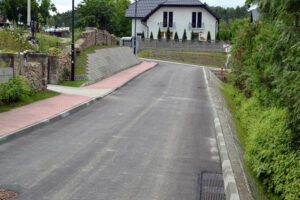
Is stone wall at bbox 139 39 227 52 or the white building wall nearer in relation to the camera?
stone wall at bbox 139 39 227 52

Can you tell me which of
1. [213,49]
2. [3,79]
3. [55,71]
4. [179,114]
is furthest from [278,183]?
[213,49]

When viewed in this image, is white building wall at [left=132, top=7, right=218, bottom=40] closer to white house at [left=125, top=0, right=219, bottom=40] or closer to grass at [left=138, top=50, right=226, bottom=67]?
white house at [left=125, top=0, right=219, bottom=40]

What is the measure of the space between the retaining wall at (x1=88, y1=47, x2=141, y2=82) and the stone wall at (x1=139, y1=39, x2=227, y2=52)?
54.2 feet

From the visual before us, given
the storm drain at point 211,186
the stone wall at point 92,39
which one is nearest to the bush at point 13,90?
the storm drain at point 211,186

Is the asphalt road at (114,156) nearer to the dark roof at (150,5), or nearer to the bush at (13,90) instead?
the bush at (13,90)

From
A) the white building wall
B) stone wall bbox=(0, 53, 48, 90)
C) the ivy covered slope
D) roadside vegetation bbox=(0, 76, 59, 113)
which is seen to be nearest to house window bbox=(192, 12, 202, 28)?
the white building wall

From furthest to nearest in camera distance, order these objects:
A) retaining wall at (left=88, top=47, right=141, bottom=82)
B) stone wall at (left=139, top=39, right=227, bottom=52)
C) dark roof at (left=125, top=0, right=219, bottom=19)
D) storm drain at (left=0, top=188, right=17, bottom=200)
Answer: dark roof at (left=125, top=0, right=219, bottom=19), stone wall at (left=139, top=39, right=227, bottom=52), retaining wall at (left=88, top=47, right=141, bottom=82), storm drain at (left=0, top=188, right=17, bottom=200)

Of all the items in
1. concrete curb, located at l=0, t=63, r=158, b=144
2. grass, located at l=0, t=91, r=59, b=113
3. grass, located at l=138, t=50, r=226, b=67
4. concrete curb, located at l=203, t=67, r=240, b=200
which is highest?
grass, located at l=138, t=50, r=226, b=67

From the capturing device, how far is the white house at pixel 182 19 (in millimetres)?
63500

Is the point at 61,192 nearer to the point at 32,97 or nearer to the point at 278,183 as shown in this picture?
the point at 278,183

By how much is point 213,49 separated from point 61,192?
52829 millimetres

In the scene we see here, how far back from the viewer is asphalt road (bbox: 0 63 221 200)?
7.41 m

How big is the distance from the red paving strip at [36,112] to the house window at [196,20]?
48190 millimetres

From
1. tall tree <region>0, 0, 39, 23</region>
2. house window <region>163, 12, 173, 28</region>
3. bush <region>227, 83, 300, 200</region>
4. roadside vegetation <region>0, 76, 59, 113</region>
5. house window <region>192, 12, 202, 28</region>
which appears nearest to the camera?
bush <region>227, 83, 300, 200</region>
